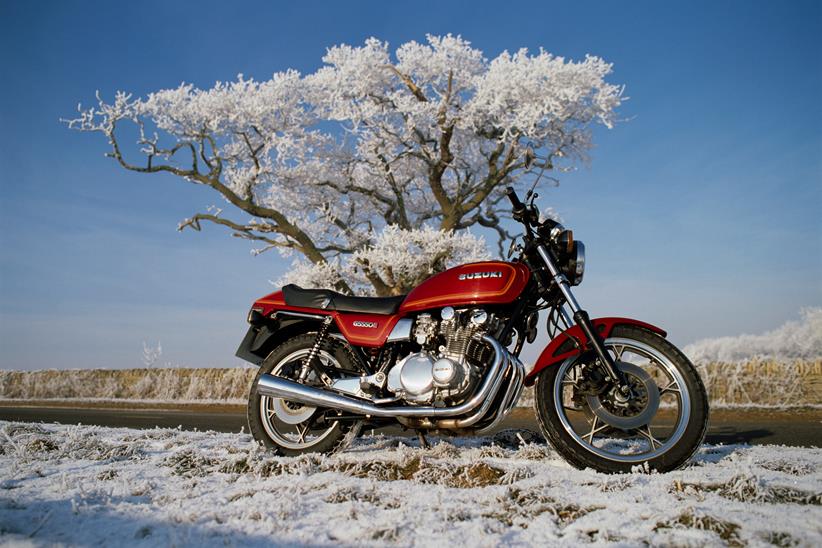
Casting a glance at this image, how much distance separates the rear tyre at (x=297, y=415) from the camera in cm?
366

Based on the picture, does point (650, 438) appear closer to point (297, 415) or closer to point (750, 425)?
point (297, 415)

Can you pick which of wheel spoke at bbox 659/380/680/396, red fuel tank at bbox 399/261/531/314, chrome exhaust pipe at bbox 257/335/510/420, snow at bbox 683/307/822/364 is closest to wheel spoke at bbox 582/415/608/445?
wheel spoke at bbox 659/380/680/396

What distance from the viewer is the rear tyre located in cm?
366

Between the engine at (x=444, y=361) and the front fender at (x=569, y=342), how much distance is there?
0.35 meters

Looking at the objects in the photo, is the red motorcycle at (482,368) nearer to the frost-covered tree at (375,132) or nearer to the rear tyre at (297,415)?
the rear tyre at (297,415)

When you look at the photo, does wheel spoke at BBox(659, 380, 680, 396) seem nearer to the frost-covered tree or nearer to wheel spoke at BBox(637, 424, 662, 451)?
wheel spoke at BBox(637, 424, 662, 451)

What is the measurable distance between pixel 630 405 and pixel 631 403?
0.01 meters

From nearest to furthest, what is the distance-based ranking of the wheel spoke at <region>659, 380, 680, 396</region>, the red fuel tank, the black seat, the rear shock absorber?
the wheel spoke at <region>659, 380, 680, 396</region> → the red fuel tank → the black seat → the rear shock absorber

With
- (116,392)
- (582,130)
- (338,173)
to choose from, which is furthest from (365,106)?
(116,392)

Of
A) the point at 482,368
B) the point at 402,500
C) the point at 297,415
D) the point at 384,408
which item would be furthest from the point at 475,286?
the point at 297,415

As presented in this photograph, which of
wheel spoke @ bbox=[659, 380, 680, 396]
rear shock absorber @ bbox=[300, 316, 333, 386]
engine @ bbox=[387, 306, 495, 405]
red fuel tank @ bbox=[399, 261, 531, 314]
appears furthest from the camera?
rear shock absorber @ bbox=[300, 316, 333, 386]

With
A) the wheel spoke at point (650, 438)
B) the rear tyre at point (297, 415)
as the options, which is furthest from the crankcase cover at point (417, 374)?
the wheel spoke at point (650, 438)

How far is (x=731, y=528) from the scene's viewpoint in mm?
1808

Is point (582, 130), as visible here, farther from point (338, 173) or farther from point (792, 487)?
point (792, 487)
